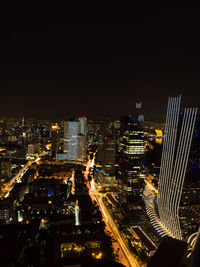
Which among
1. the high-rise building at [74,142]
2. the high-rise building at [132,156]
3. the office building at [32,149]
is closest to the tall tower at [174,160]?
the high-rise building at [132,156]

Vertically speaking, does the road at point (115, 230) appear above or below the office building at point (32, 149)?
below

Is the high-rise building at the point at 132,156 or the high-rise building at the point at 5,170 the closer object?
the high-rise building at the point at 132,156

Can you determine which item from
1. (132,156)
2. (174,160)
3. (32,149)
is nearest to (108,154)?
(132,156)

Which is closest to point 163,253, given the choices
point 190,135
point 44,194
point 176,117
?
point 190,135

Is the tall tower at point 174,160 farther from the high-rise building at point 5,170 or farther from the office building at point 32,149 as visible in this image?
the office building at point 32,149

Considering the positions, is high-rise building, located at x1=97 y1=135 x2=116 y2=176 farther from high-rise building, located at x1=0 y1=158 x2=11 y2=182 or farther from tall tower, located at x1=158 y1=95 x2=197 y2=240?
high-rise building, located at x1=0 y1=158 x2=11 y2=182

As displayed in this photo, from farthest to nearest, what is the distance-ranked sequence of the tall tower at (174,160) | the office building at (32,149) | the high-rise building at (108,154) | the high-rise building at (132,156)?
the office building at (32,149), the high-rise building at (108,154), the high-rise building at (132,156), the tall tower at (174,160)

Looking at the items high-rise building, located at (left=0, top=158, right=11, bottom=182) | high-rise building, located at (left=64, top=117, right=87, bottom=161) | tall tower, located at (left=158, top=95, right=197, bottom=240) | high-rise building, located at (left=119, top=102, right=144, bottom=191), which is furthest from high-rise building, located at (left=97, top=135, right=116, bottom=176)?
high-rise building, located at (left=0, top=158, right=11, bottom=182)

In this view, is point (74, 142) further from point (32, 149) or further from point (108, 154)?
point (108, 154)

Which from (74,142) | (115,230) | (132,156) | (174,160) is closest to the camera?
(174,160)
